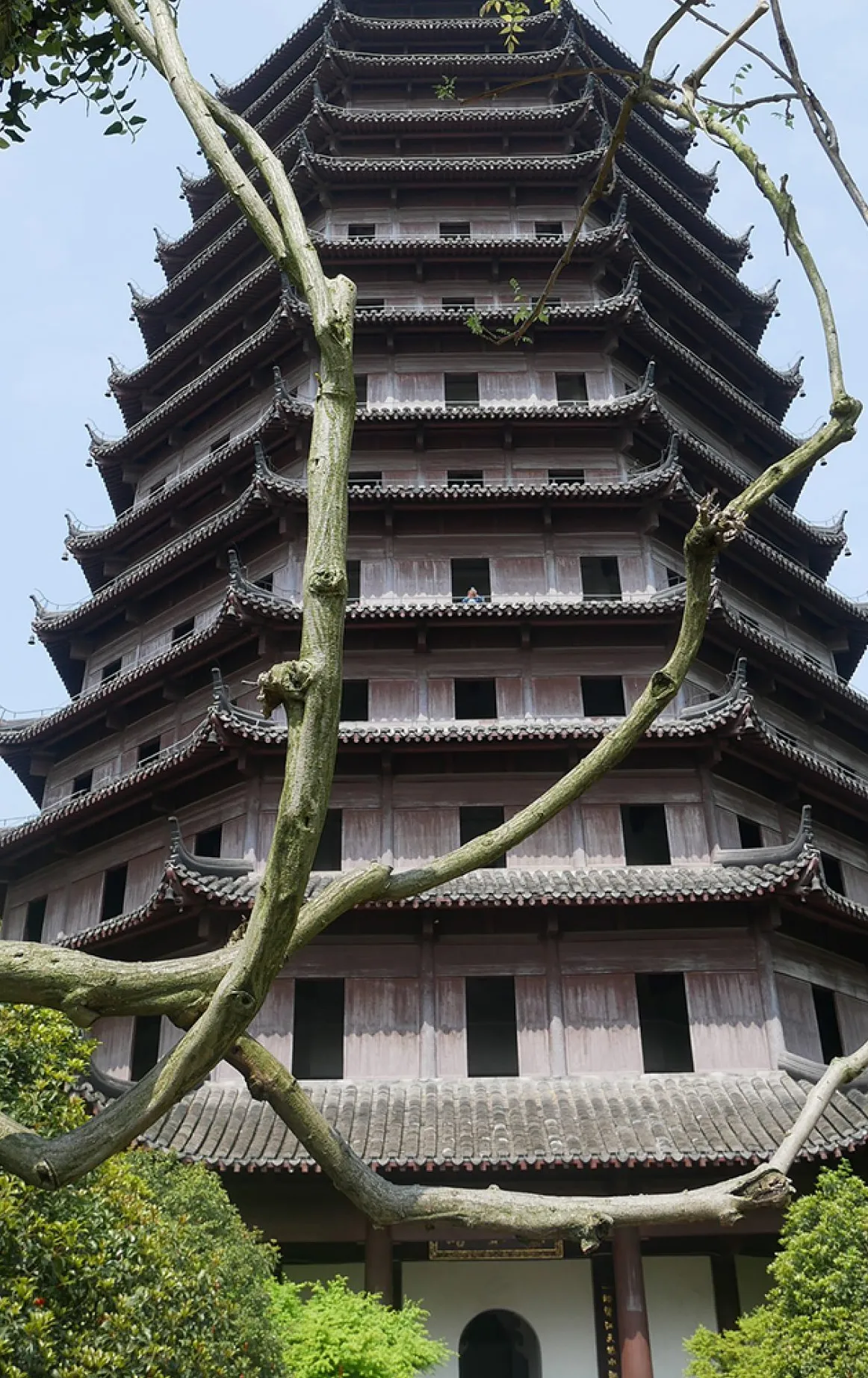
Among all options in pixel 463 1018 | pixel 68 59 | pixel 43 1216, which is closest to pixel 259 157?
pixel 68 59

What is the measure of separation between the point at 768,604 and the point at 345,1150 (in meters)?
23.5

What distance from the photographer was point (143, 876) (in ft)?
70.8

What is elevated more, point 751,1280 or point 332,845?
point 332,845

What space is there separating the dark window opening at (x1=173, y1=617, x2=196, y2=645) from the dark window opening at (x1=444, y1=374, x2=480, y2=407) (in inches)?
272

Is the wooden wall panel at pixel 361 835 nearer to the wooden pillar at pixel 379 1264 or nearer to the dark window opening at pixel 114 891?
the dark window opening at pixel 114 891

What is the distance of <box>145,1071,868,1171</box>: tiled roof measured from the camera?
48.1 feet

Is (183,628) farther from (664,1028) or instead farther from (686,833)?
(664,1028)

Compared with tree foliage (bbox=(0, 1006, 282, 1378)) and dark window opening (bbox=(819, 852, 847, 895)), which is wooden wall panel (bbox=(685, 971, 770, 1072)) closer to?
dark window opening (bbox=(819, 852, 847, 895))

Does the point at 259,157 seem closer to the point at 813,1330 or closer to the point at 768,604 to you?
the point at 813,1330

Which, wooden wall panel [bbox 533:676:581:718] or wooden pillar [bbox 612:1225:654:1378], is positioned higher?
wooden wall panel [bbox 533:676:581:718]

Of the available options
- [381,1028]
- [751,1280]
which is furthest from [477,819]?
[751,1280]

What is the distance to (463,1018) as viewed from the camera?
17.6 metres

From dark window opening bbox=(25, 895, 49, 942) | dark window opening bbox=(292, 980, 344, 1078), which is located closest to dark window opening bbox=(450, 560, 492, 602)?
dark window opening bbox=(292, 980, 344, 1078)

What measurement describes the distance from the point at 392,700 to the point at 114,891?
657 cm
